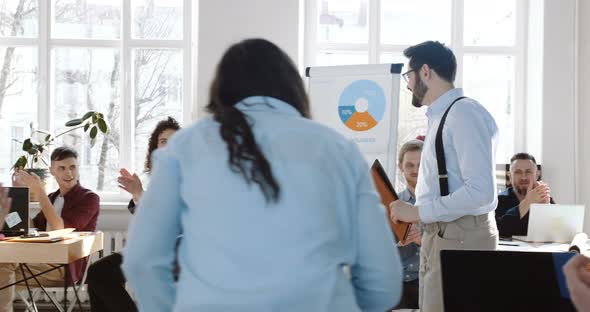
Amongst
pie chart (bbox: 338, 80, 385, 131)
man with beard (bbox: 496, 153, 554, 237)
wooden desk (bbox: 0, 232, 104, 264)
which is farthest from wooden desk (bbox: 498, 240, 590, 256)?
wooden desk (bbox: 0, 232, 104, 264)

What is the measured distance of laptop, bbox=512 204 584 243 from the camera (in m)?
4.25

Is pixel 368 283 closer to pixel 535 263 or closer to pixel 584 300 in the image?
pixel 535 263

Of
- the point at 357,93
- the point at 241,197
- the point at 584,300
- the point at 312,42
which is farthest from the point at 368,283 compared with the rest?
the point at 312,42

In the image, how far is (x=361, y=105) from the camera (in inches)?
176

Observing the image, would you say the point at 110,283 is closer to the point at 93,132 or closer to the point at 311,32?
the point at 93,132

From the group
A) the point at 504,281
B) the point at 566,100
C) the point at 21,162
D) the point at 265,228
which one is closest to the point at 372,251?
the point at 265,228

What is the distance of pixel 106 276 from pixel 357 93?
1809 mm

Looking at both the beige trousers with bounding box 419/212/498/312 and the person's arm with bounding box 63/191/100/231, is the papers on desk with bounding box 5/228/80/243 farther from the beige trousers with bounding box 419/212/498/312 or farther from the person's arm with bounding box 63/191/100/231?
the beige trousers with bounding box 419/212/498/312

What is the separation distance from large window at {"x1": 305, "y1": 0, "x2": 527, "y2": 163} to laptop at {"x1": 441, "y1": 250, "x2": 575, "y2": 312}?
5.24 m

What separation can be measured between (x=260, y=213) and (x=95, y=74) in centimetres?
576

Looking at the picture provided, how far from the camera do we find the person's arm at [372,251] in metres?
1.61

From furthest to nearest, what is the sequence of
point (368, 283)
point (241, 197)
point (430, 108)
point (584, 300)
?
point (430, 108) → point (368, 283) → point (241, 197) → point (584, 300)

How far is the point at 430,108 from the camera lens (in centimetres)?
307

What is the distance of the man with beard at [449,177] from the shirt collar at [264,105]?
138 cm
